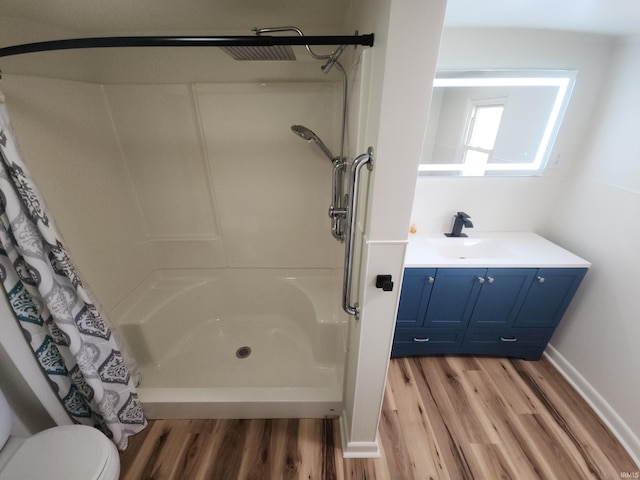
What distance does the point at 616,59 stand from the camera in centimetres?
142

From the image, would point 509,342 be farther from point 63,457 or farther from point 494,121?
point 63,457

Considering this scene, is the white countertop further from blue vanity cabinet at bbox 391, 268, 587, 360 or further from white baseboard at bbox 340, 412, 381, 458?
white baseboard at bbox 340, 412, 381, 458

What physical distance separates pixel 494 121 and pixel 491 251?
0.87 metres

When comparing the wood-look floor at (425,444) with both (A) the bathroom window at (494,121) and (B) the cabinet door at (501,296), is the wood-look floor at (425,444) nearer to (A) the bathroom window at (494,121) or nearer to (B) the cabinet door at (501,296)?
(B) the cabinet door at (501,296)

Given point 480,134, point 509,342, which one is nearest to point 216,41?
point 480,134

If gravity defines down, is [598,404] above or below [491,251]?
below

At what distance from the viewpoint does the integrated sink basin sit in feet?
5.75

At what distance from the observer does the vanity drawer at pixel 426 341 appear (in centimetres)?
170

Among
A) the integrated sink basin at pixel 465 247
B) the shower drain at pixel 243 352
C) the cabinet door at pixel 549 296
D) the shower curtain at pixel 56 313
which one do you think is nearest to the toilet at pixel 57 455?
the shower curtain at pixel 56 313

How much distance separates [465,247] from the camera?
1.78m

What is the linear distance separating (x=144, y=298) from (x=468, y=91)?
8.45 feet

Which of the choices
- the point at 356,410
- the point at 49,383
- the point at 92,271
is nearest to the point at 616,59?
the point at 356,410

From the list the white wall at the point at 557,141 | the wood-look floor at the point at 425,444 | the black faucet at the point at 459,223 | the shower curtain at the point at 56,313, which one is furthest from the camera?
the black faucet at the point at 459,223

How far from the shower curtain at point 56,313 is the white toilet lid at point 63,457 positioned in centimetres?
18
